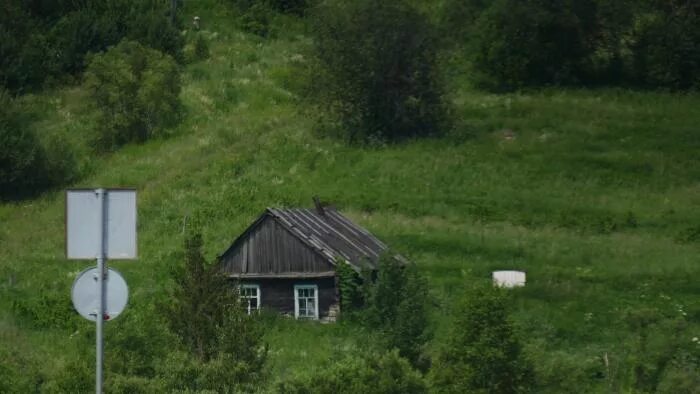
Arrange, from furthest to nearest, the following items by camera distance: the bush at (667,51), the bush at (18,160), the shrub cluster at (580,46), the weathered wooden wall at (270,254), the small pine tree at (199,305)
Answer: the bush at (667,51)
the shrub cluster at (580,46)
the bush at (18,160)
the weathered wooden wall at (270,254)
the small pine tree at (199,305)

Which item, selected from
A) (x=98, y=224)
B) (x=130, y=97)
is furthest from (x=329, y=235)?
(x=98, y=224)

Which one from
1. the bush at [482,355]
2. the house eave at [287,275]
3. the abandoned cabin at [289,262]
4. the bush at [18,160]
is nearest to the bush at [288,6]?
the bush at [18,160]

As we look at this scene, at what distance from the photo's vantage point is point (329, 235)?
1633 inches

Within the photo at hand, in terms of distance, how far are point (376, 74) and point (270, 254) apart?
16.9 metres

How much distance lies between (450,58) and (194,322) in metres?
41.1

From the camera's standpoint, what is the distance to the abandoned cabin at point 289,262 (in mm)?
39938

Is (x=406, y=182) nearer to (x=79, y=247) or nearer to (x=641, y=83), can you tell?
(x=641, y=83)

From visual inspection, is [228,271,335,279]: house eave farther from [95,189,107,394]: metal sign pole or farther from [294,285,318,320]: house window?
[95,189,107,394]: metal sign pole

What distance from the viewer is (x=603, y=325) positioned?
36.3m

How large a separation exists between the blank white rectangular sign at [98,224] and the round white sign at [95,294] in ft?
0.77

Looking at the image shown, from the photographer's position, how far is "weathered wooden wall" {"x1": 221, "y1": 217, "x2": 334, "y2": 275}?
4044 centimetres

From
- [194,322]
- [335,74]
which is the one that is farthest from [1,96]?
[194,322]

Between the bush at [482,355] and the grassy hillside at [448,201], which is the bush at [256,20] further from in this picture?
the bush at [482,355]

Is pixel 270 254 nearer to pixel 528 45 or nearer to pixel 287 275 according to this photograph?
pixel 287 275
